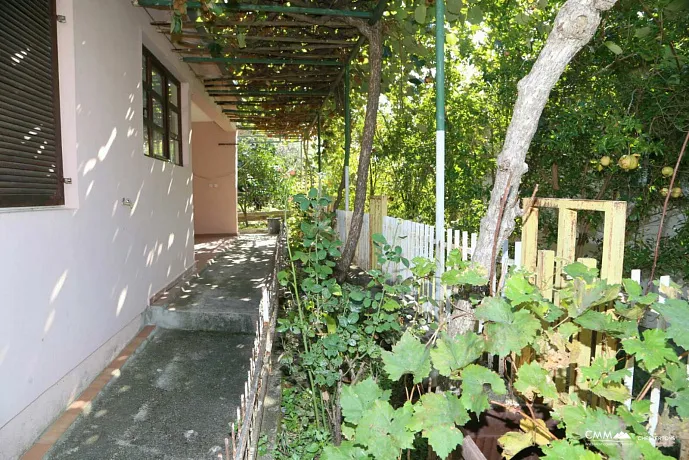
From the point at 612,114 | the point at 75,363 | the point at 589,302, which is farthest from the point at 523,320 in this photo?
the point at 612,114

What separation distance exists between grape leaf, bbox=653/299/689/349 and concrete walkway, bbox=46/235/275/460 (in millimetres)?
2399

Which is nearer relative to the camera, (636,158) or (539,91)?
(539,91)

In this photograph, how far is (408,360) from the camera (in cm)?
176

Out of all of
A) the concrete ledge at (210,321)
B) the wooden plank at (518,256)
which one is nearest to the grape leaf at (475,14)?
the wooden plank at (518,256)

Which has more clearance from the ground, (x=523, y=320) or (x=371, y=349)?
(x=523, y=320)

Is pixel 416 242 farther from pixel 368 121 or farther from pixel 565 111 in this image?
pixel 565 111

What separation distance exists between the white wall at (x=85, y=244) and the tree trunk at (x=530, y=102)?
98.6 inches

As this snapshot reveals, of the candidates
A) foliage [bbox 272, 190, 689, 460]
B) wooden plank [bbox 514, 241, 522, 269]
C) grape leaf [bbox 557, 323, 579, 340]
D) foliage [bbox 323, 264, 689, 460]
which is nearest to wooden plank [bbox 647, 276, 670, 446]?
foliage [bbox 272, 190, 689, 460]

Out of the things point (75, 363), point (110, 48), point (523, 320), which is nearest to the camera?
point (523, 320)

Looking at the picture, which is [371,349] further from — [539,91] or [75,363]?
[75,363]

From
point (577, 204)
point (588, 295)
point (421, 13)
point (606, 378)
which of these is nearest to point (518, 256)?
point (577, 204)

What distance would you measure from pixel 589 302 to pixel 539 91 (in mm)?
835

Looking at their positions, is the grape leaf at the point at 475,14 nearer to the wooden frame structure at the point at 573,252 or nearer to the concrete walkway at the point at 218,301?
the wooden frame structure at the point at 573,252

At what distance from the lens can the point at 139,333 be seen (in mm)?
4609
